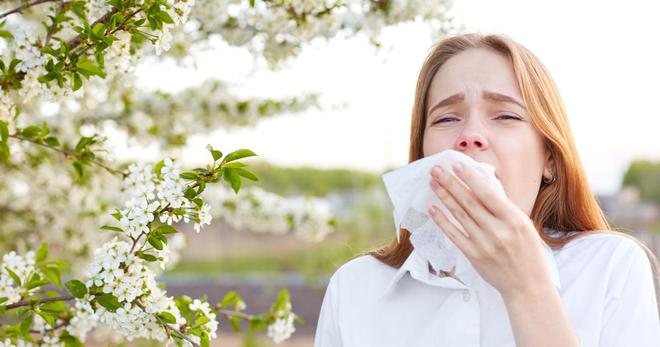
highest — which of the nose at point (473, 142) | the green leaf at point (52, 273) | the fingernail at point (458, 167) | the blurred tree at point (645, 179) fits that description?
the fingernail at point (458, 167)

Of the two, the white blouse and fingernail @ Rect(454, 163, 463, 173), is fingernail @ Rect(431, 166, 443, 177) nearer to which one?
fingernail @ Rect(454, 163, 463, 173)

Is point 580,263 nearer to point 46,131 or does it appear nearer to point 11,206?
point 46,131

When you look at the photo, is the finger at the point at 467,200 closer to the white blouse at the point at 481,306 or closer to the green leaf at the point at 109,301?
the white blouse at the point at 481,306

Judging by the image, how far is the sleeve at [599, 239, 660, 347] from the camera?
1.22 m

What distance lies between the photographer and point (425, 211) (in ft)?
4.17

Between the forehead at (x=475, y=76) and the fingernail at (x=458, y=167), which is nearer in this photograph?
the fingernail at (x=458, y=167)

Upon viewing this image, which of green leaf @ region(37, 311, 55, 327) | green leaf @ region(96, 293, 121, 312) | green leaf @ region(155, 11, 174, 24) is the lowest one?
green leaf @ region(37, 311, 55, 327)

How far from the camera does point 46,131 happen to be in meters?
1.74

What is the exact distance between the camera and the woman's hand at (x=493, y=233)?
1.07 m

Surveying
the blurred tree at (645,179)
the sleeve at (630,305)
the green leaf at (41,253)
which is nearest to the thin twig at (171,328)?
the green leaf at (41,253)

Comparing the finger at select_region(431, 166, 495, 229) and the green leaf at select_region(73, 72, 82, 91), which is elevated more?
the green leaf at select_region(73, 72, 82, 91)

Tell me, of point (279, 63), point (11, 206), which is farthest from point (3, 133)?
point (11, 206)

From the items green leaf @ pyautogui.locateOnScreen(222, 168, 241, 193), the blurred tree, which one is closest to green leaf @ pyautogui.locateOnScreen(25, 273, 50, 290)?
green leaf @ pyautogui.locateOnScreen(222, 168, 241, 193)

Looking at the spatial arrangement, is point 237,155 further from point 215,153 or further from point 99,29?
point 99,29
